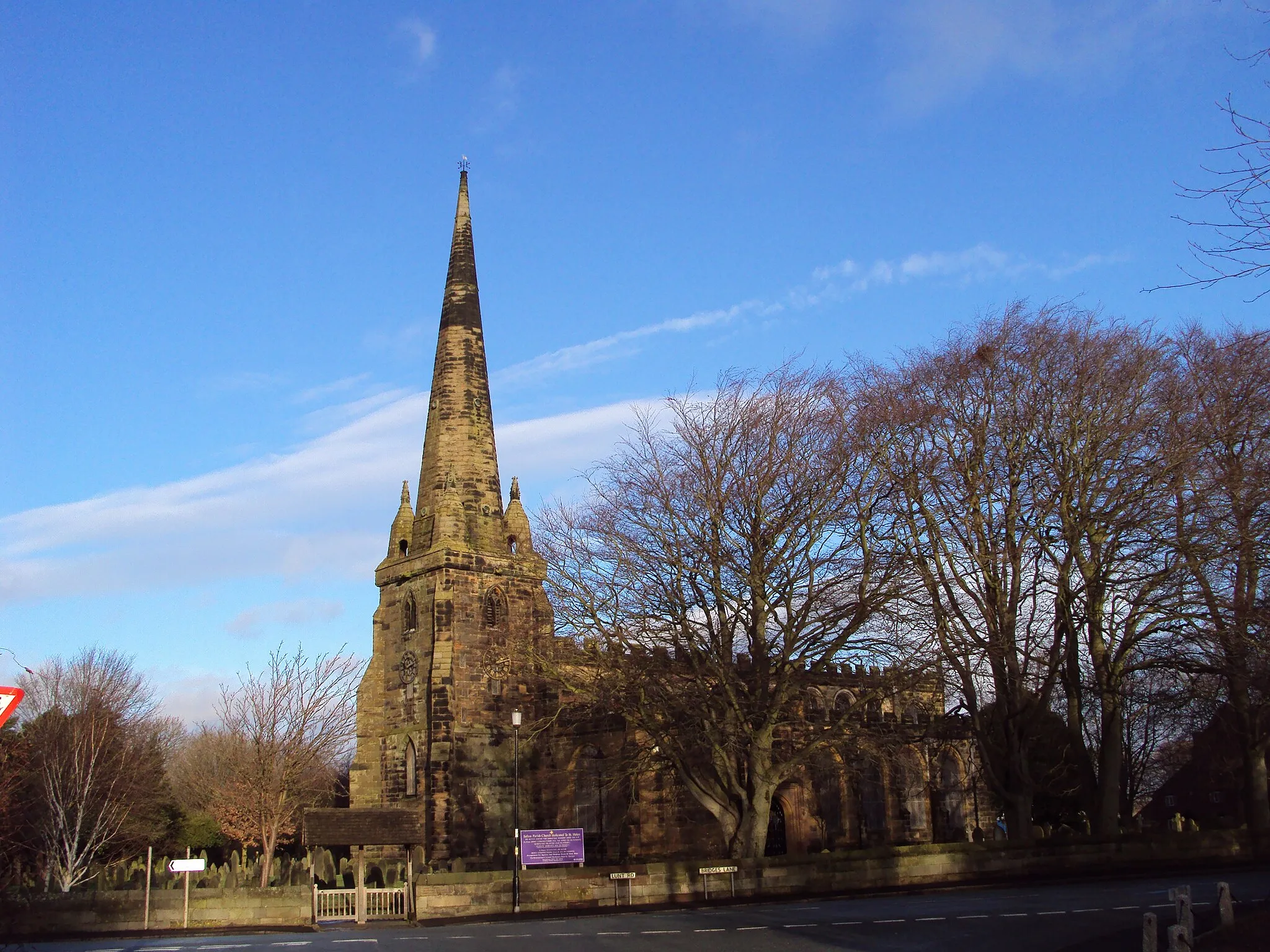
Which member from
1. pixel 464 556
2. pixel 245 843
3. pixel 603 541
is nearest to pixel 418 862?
pixel 464 556

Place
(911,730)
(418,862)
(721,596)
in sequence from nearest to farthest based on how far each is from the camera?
(721,596), (911,730), (418,862)

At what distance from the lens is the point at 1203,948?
1166 cm

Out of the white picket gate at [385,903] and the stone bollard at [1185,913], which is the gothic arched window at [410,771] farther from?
the stone bollard at [1185,913]

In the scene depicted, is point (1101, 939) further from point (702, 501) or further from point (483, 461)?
point (483, 461)

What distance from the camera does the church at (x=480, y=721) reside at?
35188mm

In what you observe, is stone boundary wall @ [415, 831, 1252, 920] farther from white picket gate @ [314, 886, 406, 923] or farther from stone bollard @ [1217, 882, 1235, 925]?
stone bollard @ [1217, 882, 1235, 925]

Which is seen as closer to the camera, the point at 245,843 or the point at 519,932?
the point at 519,932

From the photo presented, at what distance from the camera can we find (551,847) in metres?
23.6

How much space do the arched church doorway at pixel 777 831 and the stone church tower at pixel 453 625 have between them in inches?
338

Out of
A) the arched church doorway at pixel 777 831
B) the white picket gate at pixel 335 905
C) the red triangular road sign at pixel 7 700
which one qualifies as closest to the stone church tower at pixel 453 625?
the arched church doorway at pixel 777 831

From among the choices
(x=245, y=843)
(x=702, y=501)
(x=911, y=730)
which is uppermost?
(x=702, y=501)

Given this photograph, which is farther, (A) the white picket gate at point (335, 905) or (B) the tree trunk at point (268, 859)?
(B) the tree trunk at point (268, 859)

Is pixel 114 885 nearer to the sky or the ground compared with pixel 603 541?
nearer to the ground

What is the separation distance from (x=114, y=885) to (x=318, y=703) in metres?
11.6
